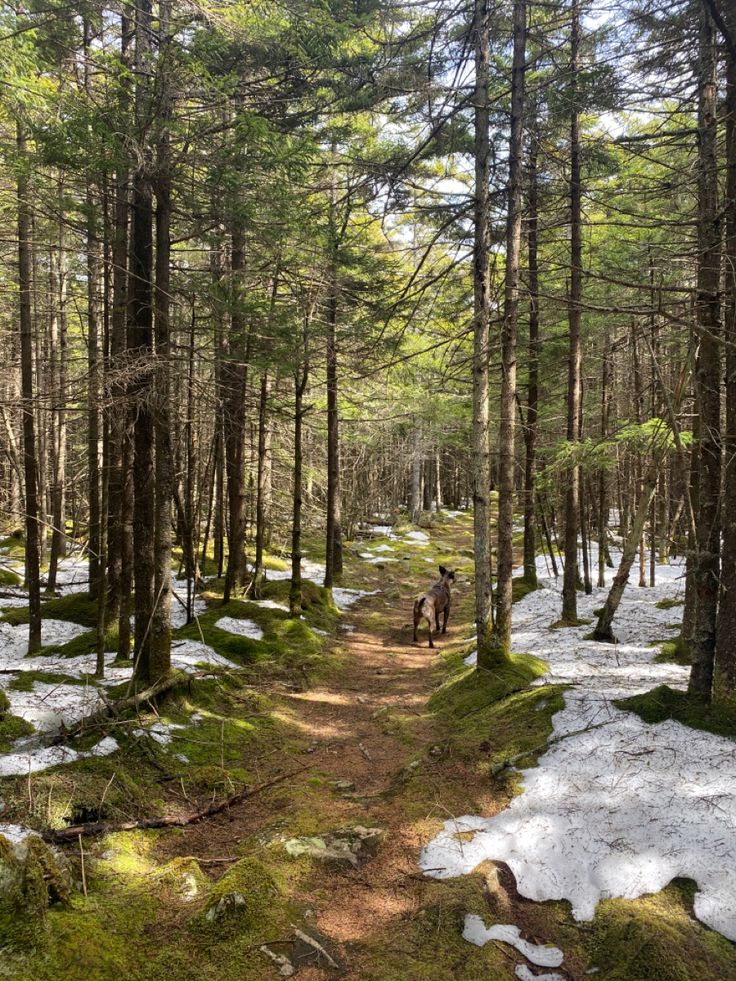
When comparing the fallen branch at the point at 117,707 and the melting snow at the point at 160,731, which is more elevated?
the fallen branch at the point at 117,707

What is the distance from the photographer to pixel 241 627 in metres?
11.8

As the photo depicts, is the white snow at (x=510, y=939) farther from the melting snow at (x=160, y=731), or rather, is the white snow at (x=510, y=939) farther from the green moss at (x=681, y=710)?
the melting snow at (x=160, y=731)

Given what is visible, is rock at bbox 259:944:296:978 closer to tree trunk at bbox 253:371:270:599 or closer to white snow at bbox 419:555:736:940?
white snow at bbox 419:555:736:940

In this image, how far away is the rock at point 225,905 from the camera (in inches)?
159

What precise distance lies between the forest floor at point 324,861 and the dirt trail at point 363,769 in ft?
0.08

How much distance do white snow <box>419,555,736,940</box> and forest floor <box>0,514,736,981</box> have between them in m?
0.13

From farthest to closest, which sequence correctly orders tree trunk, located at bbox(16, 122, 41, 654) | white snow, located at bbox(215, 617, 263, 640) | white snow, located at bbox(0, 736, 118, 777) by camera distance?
white snow, located at bbox(215, 617, 263, 640), tree trunk, located at bbox(16, 122, 41, 654), white snow, located at bbox(0, 736, 118, 777)

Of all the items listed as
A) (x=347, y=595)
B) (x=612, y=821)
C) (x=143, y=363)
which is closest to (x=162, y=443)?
(x=143, y=363)

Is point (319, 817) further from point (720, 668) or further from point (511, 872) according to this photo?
point (720, 668)

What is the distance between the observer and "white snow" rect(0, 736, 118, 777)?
514cm

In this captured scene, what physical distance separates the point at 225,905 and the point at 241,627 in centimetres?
788

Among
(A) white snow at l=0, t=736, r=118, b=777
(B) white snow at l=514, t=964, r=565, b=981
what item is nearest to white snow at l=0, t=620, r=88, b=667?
(A) white snow at l=0, t=736, r=118, b=777

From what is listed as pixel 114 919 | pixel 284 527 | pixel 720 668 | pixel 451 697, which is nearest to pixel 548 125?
pixel 720 668

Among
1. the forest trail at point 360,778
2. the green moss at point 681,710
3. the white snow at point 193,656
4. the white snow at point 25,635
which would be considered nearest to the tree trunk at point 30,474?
the white snow at point 25,635
